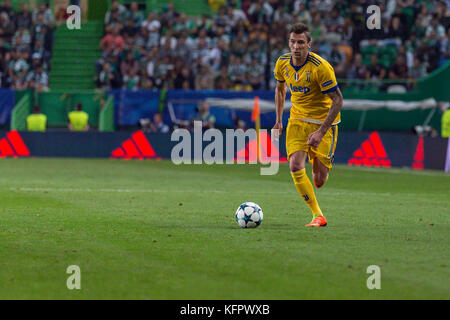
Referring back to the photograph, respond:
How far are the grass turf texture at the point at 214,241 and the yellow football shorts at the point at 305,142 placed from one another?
33.9 inches

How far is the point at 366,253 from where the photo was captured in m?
8.24

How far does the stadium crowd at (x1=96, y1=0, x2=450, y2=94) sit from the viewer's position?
29.3m

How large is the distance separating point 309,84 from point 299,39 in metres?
0.60

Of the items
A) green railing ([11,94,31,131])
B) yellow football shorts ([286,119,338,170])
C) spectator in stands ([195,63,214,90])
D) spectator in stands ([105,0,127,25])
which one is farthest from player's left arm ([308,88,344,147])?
spectator in stands ([105,0,127,25])

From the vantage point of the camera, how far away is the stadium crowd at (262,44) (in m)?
29.3

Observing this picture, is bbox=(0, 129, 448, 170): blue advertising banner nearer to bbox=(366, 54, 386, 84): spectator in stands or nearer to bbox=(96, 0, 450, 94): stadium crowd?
bbox=(96, 0, 450, 94): stadium crowd

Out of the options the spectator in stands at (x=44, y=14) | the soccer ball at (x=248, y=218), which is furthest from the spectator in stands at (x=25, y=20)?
the soccer ball at (x=248, y=218)

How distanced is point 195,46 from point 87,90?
14.5ft

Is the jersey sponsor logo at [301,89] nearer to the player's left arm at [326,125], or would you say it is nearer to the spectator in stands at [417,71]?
the player's left arm at [326,125]

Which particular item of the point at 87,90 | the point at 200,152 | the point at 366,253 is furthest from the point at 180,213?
the point at 87,90

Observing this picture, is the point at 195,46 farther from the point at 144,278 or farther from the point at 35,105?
→ the point at 144,278

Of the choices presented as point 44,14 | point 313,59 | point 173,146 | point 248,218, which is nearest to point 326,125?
point 313,59

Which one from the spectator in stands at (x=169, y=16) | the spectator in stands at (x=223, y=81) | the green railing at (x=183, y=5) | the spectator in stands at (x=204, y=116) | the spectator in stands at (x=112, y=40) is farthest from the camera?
the green railing at (x=183, y=5)

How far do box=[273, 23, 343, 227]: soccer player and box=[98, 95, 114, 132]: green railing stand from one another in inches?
728
